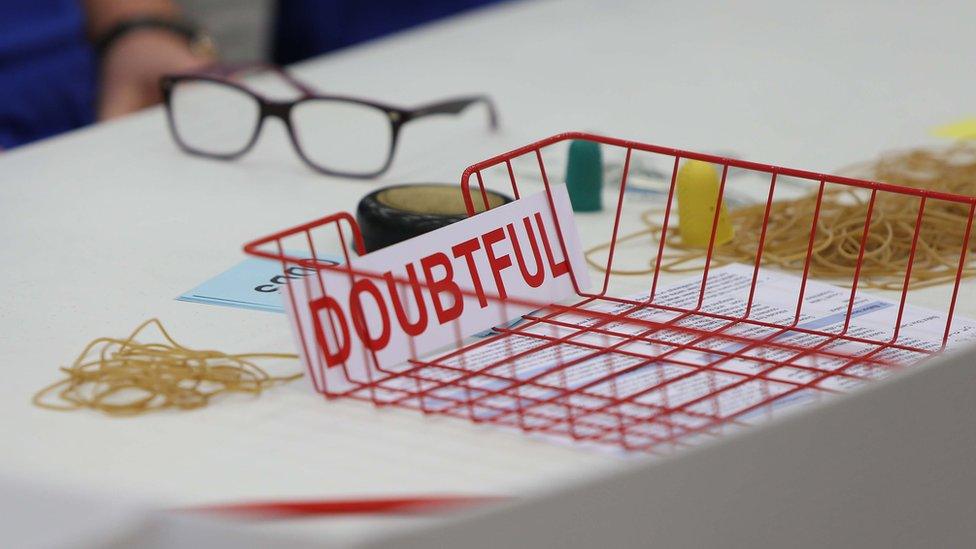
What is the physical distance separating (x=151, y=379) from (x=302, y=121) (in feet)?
2.23

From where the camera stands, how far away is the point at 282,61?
8.49 ft

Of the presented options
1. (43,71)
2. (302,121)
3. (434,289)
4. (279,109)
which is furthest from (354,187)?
(43,71)

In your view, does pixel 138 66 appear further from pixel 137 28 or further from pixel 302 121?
pixel 302 121

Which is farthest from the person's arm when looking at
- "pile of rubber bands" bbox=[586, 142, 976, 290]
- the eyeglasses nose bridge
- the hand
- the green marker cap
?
"pile of rubber bands" bbox=[586, 142, 976, 290]

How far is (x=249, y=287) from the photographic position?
2.65 ft

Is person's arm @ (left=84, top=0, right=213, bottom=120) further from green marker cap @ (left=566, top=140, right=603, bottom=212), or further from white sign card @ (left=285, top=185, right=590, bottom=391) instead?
white sign card @ (left=285, top=185, right=590, bottom=391)

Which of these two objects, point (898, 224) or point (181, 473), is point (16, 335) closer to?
point (181, 473)

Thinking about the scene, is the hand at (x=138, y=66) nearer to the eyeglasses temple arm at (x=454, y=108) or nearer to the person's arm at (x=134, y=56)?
the person's arm at (x=134, y=56)

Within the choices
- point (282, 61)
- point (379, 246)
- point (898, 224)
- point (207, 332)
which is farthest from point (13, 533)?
point (282, 61)

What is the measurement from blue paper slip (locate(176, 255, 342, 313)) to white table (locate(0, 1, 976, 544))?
0.06 ft

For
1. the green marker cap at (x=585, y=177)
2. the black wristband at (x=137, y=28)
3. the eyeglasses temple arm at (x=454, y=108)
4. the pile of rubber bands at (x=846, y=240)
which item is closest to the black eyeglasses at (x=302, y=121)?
the eyeglasses temple arm at (x=454, y=108)

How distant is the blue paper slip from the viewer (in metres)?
0.78

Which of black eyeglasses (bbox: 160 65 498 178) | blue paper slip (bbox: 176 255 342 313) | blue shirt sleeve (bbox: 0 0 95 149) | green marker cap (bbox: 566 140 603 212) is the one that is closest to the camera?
blue paper slip (bbox: 176 255 342 313)

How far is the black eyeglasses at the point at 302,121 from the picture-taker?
110cm
